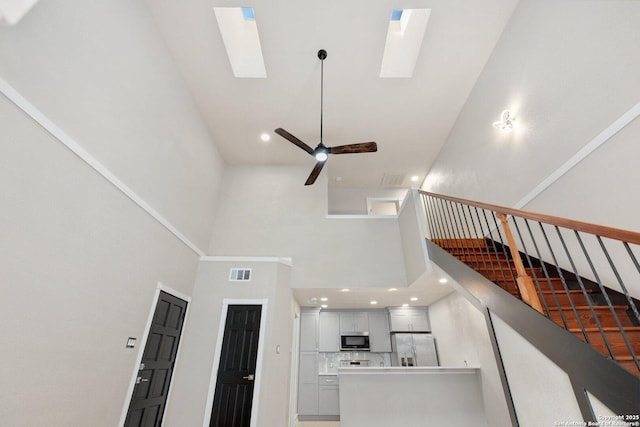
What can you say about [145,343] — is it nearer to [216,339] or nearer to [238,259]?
[216,339]

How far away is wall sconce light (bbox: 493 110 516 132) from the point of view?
3.92 meters

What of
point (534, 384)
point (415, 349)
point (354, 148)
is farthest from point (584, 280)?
point (415, 349)

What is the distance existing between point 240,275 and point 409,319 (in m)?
4.28

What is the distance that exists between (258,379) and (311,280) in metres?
1.92

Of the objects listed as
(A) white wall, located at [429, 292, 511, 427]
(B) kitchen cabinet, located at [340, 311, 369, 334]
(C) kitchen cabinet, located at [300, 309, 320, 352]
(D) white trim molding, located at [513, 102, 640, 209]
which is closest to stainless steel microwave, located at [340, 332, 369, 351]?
(B) kitchen cabinet, located at [340, 311, 369, 334]

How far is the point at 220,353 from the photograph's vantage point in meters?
4.57

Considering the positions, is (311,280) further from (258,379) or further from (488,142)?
(488,142)

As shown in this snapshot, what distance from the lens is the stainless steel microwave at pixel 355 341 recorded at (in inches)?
271

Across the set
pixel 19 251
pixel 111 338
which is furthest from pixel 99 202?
pixel 111 338

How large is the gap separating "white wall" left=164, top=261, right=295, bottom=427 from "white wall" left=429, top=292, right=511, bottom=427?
328 cm

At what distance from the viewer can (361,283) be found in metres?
5.54

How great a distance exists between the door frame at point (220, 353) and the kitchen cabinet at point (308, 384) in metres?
2.46

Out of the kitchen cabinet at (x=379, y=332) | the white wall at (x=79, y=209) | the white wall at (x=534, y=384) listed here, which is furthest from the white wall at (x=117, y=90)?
the kitchen cabinet at (x=379, y=332)

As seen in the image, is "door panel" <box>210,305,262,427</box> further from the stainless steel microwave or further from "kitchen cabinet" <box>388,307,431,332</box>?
"kitchen cabinet" <box>388,307,431,332</box>
